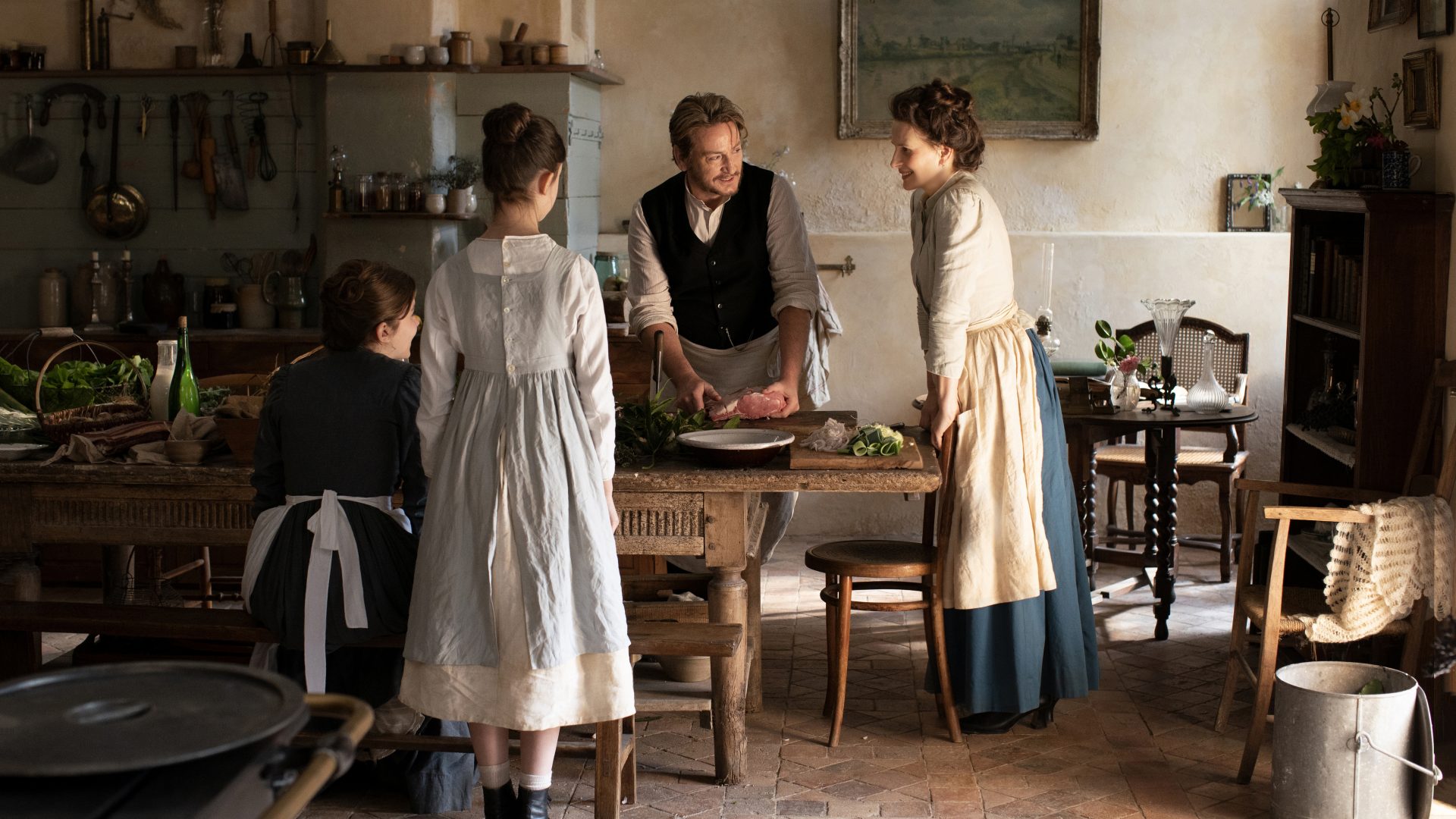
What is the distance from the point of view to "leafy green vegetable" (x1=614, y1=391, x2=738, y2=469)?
3594 millimetres

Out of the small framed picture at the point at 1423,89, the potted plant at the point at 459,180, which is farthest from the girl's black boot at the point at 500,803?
the potted plant at the point at 459,180

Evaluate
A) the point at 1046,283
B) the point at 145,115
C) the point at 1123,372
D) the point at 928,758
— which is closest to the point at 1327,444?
the point at 1123,372

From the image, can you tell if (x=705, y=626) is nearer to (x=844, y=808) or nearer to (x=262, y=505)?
(x=844, y=808)

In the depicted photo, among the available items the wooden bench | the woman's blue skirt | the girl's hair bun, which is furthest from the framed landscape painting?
the girl's hair bun

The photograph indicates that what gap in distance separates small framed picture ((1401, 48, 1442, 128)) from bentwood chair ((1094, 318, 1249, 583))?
1.75 metres

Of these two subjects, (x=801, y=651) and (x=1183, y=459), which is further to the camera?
(x=1183, y=459)

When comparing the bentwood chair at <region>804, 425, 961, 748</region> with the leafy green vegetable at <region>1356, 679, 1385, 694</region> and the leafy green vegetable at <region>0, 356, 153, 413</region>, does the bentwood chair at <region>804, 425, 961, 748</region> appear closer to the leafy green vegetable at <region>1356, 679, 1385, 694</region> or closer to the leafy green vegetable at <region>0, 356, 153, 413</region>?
the leafy green vegetable at <region>1356, 679, 1385, 694</region>

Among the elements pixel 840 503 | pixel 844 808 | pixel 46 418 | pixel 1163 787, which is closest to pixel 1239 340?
pixel 840 503

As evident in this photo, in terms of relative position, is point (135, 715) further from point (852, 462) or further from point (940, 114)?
point (940, 114)

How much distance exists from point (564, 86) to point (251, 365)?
1.97 m

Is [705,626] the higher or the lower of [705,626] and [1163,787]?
the higher

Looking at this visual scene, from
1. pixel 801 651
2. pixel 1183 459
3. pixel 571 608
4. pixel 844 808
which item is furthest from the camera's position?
pixel 1183 459

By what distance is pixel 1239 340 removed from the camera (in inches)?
255

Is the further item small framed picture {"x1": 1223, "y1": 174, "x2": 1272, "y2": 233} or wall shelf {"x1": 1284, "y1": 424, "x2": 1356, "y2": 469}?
small framed picture {"x1": 1223, "y1": 174, "x2": 1272, "y2": 233}
